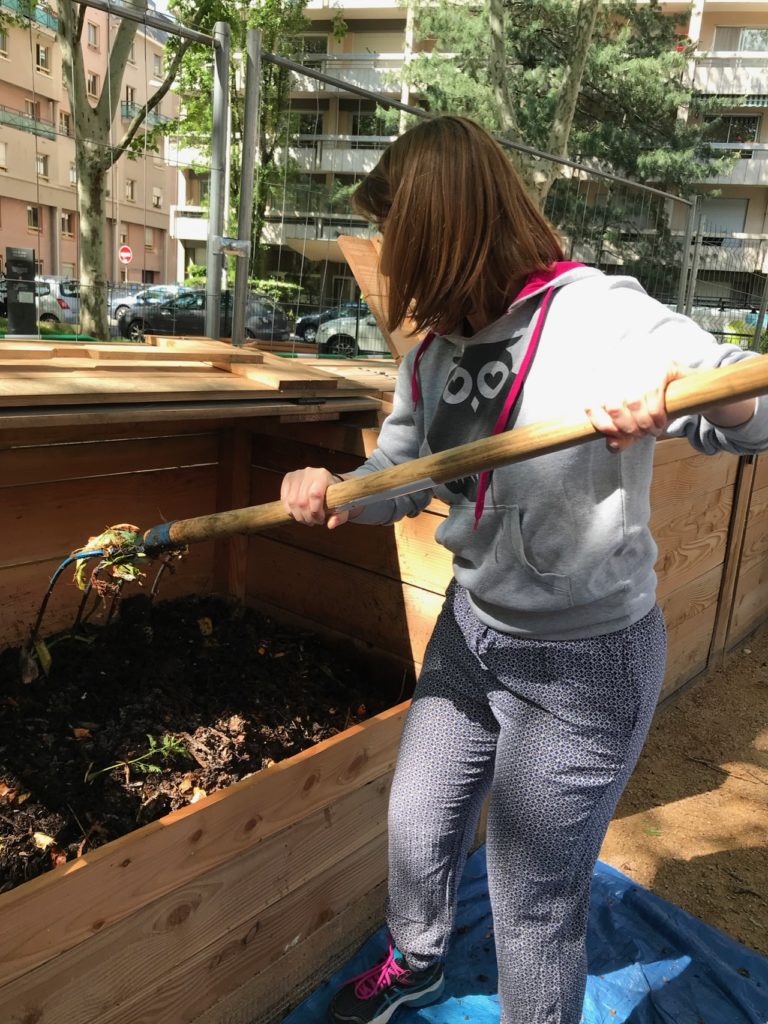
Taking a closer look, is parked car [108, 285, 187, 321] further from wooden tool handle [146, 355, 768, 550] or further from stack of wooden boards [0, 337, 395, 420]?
wooden tool handle [146, 355, 768, 550]

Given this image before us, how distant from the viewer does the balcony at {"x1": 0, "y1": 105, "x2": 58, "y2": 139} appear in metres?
3.32

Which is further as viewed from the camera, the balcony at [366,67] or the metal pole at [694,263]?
the balcony at [366,67]

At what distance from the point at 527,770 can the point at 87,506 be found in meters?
1.66

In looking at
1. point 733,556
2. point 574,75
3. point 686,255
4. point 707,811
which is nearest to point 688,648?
point 733,556

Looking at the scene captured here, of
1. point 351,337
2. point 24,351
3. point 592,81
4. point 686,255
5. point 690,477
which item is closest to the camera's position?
point 24,351

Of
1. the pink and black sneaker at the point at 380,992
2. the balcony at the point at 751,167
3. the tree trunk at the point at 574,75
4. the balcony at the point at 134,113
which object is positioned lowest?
the pink and black sneaker at the point at 380,992

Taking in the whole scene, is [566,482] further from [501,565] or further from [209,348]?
[209,348]

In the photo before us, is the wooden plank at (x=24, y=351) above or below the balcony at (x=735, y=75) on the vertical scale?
below

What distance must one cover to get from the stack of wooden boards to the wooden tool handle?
17.0 inches

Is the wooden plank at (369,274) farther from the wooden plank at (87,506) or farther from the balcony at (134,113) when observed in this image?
the balcony at (134,113)

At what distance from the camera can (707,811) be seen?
9.13ft

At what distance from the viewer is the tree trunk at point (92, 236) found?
11.0 ft

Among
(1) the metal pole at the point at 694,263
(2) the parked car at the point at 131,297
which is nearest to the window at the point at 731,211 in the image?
(1) the metal pole at the point at 694,263

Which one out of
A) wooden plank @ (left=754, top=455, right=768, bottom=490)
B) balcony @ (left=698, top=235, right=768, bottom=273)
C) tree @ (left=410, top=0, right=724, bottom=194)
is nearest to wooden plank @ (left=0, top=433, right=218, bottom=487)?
wooden plank @ (left=754, top=455, right=768, bottom=490)
